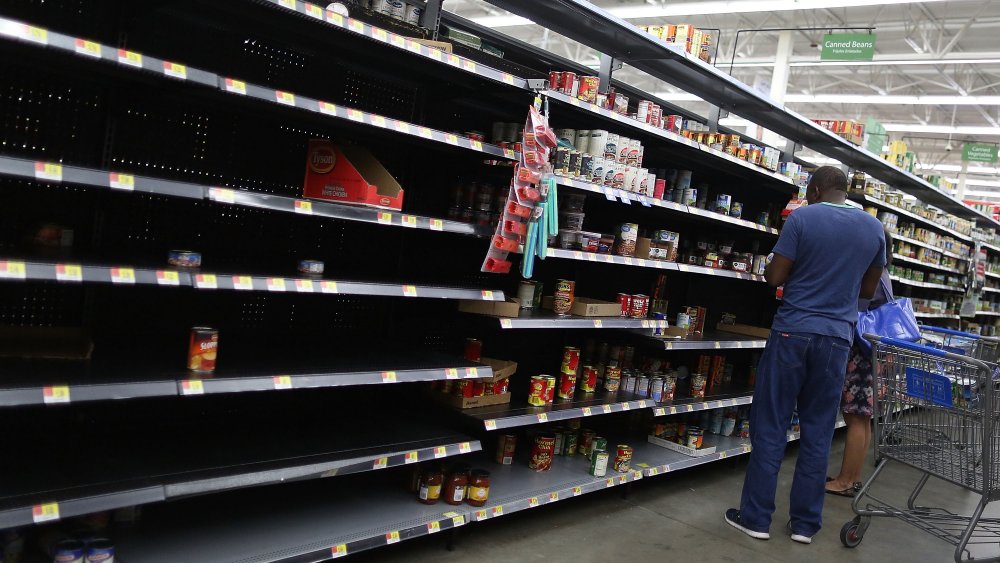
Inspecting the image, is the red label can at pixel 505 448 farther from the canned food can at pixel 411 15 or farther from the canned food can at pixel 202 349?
the canned food can at pixel 411 15

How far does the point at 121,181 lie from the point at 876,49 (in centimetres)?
1536

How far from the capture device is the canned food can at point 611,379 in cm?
436

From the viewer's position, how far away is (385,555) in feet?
10.1

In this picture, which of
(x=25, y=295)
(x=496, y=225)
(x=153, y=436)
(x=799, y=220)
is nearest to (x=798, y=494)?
(x=799, y=220)

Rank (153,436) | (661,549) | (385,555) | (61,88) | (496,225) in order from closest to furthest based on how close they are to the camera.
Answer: (61,88), (153,436), (385,555), (496,225), (661,549)

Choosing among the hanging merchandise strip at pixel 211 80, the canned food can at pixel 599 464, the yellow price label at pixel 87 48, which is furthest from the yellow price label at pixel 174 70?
the canned food can at pixel 599 464

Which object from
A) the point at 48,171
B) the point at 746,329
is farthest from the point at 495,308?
the point at 746,329

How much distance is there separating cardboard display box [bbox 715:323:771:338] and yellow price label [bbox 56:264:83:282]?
470 centimetres

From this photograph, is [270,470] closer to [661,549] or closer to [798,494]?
[661,549]

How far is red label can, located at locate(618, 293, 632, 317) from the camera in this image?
420 cm

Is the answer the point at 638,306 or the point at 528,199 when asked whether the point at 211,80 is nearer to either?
the point at 528,199

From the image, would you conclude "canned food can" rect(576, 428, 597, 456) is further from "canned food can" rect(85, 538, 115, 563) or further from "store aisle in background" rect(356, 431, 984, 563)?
"canned food can" rect(85, 538, 115, 563)

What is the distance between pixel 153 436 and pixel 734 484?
3.56m

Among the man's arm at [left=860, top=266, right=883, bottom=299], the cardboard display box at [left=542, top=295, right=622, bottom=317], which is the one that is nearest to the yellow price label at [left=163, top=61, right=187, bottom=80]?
the cardboard display box at [left=542, top=295, right=622, bottom=317]
